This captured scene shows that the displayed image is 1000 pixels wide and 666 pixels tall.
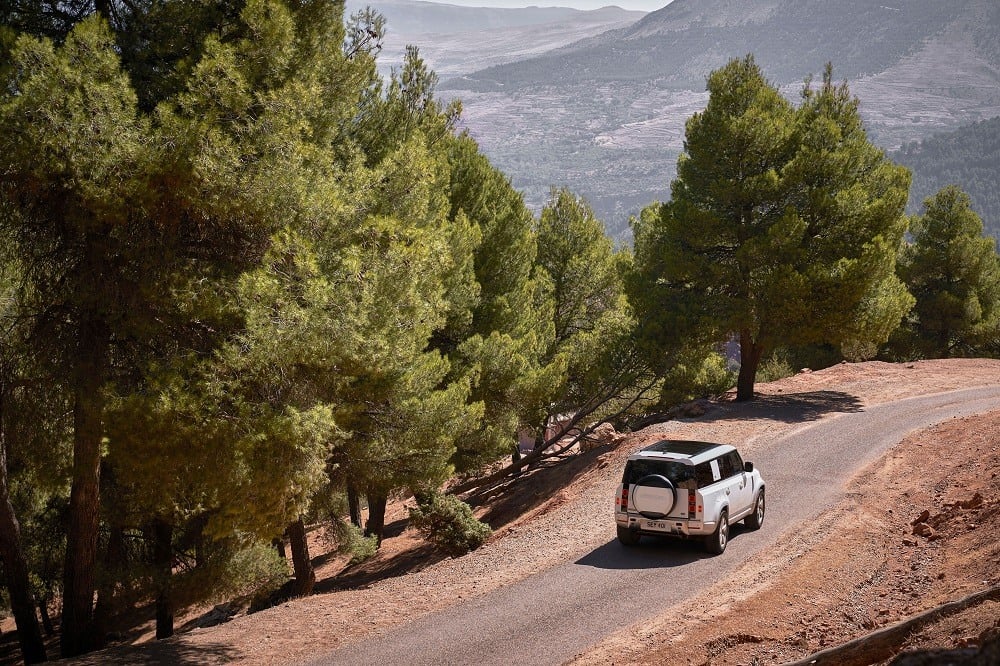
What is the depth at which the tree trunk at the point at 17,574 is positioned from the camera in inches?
496

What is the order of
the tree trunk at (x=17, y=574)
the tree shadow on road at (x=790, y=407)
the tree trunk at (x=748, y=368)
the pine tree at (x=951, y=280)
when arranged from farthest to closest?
the pine tree at (x=951, y=280), the tree trunk at (x=748, y=368), the tree shadow on road at (x=790, y=407), the tree trunk at (x=17, y=574)

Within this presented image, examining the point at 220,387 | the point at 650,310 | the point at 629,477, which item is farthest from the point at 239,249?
the point at 650,310

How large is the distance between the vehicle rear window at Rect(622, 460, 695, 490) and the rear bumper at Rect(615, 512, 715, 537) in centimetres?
58

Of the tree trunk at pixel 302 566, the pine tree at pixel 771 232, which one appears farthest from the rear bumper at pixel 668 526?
the pine tree at pixel 771 232

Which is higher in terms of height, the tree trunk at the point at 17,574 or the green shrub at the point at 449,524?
the tree trunk at the point at 17,574

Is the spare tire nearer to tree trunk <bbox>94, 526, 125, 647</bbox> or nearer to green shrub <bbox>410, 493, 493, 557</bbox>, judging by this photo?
green shrub <bbox>410, 493, 493, 557</bbox>

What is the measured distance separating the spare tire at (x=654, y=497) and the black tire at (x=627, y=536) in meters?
0.66

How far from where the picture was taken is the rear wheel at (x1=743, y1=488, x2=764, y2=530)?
1600cm

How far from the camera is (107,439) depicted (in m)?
10.7

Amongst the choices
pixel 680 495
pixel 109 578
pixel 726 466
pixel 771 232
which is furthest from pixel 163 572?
pixel 771 232

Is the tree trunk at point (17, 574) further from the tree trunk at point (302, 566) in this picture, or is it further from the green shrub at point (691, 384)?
the green shrub at point (691, 384)

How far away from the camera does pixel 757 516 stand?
635 inches

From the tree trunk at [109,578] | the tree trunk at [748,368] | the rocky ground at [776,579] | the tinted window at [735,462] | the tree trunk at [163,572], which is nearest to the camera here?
the rocky ground at [776,579]

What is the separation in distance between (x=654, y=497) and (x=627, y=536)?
1188 millimetres
